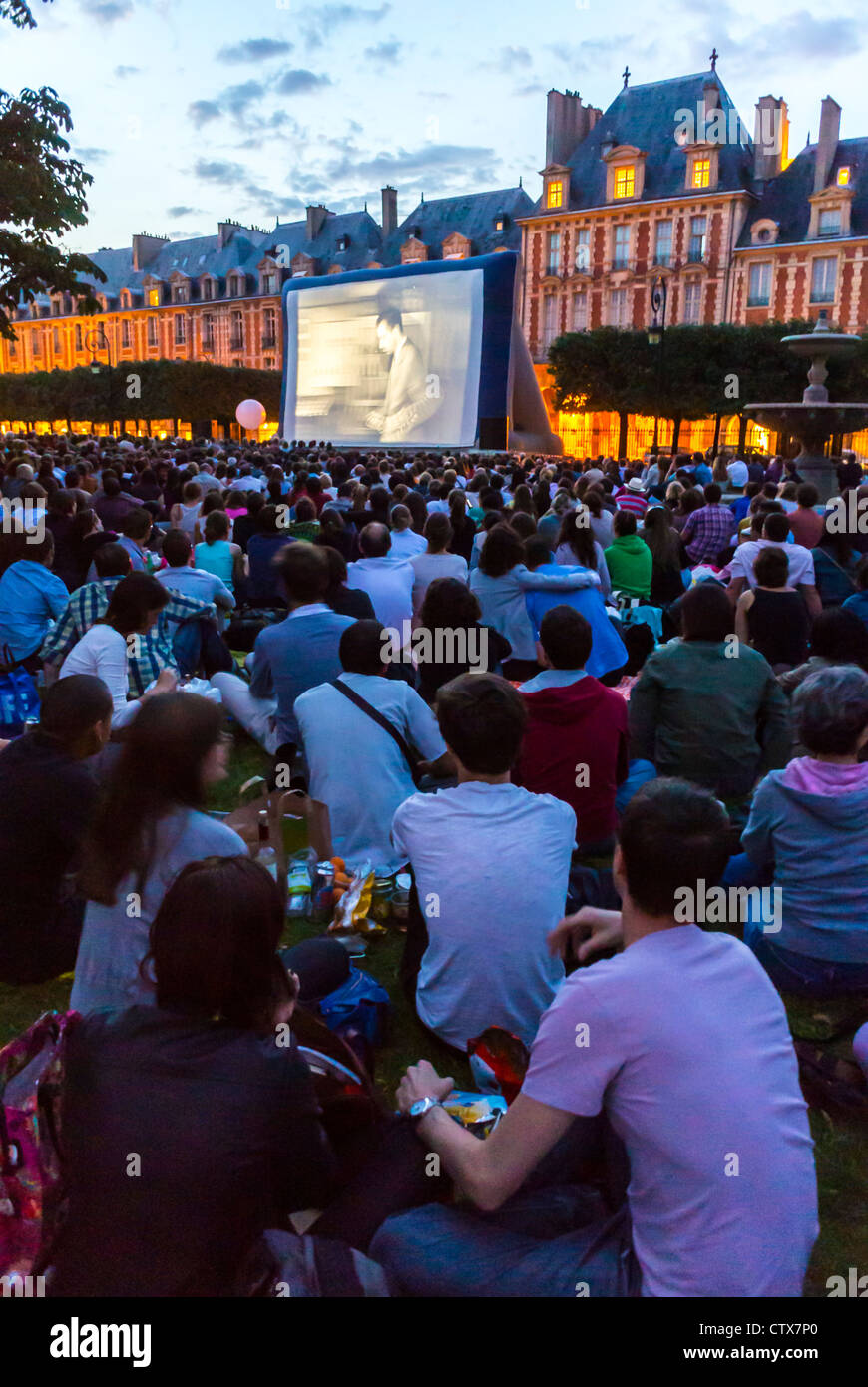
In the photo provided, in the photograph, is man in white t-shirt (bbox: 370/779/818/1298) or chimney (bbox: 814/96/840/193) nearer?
man in white t-shirt (bbox: 370/779/818/1298)

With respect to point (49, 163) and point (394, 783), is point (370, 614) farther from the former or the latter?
point (49, 163)

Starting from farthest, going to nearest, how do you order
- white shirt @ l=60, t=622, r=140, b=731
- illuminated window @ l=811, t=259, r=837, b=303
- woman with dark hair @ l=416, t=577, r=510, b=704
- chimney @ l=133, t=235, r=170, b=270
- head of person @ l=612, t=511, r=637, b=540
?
chimney @ l=133, t=235, r=170, b=270
illuminated window @ l=811, t=259, r=837, b=303
head of person @ l=612, t=511, r=637, b=540
woman with dark hair @ l=416, t=577, r=510, b=704
white shirt @ l=60, t=622, r=140, b=731

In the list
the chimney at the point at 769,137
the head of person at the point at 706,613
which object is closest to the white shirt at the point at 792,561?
the head of person at the point at 706,613

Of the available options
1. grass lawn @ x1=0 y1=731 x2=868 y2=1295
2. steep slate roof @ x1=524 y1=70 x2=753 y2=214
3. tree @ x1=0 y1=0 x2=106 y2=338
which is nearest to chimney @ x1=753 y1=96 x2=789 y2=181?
steep slate roof @ x1=524 y1=70 x2=753 y2=214

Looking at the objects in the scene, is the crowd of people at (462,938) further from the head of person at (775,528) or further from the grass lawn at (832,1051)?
the head of person at (775,528)

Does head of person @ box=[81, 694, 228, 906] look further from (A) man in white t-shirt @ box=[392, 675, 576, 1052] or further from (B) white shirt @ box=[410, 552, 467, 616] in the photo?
(B) white shirt @ box=[410, 552, 467, 616]

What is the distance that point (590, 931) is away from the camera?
8.20 feet

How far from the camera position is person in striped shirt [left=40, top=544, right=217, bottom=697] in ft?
16.9

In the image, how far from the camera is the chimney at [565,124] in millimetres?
42375

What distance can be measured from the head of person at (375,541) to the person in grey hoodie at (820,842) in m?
4.10

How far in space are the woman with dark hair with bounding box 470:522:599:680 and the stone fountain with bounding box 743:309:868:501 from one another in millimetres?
9087

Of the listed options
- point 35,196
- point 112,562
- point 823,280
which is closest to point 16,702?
point 112,562

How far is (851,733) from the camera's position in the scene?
10.2ft
